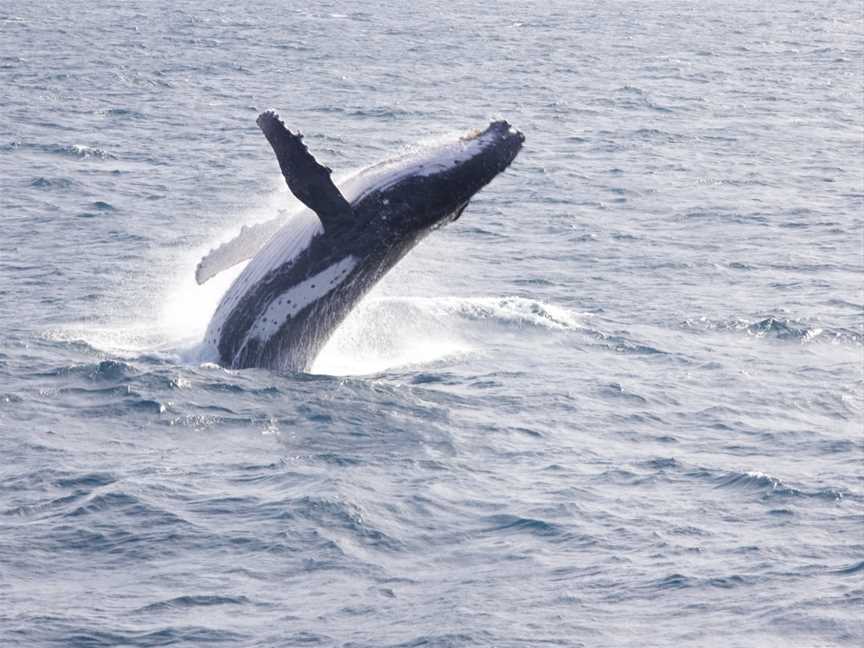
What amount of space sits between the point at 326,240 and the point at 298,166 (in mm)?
1754

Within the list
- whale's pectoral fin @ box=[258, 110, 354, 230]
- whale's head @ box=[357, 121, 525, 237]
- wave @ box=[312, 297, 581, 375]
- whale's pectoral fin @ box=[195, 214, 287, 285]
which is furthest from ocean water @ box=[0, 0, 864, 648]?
whale's pectoral fin @ box=[258, 110, 354, 230]

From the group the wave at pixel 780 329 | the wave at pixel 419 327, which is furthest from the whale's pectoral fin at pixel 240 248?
the wave at pixel 780 329

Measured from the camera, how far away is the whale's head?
20984mm

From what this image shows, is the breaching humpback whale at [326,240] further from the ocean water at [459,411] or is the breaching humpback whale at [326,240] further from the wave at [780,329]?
the wave at [780,329]

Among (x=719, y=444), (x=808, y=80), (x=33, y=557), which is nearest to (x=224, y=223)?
(x=719, y=444)

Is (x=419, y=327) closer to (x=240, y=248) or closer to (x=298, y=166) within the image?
(x=240, y=248)

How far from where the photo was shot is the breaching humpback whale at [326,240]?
68.7 feet

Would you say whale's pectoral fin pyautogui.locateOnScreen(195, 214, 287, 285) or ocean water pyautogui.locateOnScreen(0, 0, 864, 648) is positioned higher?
whale's pectoral fin pyautogui.locateOnScreen(195, 214, 287, 285)

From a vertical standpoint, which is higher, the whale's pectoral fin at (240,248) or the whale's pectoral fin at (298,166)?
the whale's pectoral fin at (298,166)

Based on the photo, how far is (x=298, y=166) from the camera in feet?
66.4

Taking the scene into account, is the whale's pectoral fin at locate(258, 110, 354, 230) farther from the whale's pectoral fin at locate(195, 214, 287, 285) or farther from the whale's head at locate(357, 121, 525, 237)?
the whale's pectoral fin at locate(195, 214, 287, 285)

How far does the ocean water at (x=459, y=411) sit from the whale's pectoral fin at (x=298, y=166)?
9.81ft

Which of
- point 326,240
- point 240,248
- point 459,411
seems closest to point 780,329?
point 459,411

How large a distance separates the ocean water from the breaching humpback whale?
0.66m
